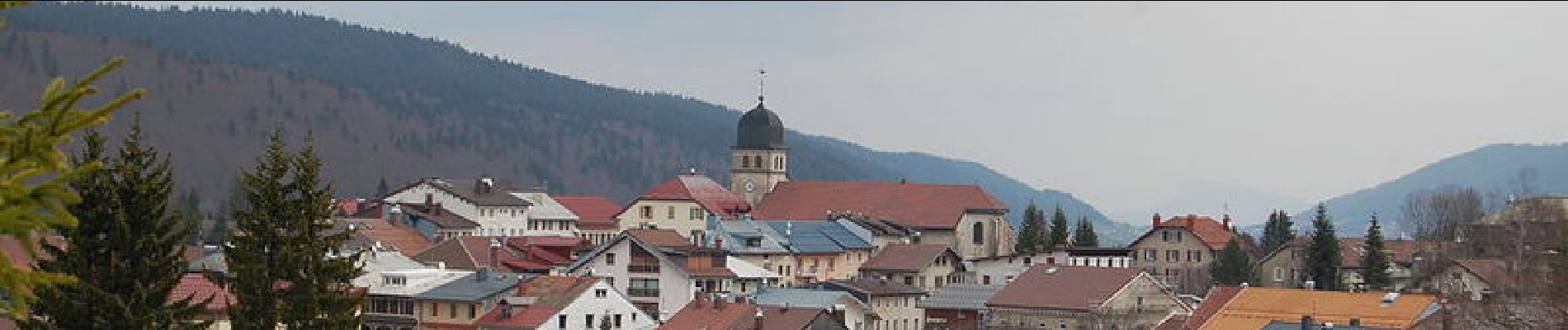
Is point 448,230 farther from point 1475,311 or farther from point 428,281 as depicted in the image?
point 1475,311

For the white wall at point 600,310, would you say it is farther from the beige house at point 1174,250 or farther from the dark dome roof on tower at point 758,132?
the dark dome roof on tower at point 758,132

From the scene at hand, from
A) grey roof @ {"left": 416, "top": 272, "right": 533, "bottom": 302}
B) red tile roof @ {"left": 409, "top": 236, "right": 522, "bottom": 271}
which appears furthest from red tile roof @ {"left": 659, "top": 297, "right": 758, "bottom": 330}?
red tile roof @ {"left": 409, "top": 236, "right": 522, "bottom": 271}

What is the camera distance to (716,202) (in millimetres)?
134500

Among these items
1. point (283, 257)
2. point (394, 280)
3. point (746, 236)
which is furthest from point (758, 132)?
point (283, 257)

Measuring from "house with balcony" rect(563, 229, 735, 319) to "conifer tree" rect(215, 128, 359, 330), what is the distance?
2039 inches

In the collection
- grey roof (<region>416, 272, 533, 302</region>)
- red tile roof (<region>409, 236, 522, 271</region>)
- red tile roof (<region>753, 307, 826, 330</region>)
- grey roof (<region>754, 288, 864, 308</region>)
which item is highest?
red tile roof (<region>409, 236, 522, 271</region>)

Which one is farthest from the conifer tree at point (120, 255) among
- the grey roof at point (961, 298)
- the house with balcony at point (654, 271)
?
the grey roof at point (961, 298)

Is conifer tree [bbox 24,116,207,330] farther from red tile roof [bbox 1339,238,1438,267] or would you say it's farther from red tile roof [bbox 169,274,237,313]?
red tile roof [bbox 1339,238,1438,267]

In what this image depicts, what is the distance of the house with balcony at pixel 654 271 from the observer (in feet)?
290

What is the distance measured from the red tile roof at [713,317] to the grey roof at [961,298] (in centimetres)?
1816

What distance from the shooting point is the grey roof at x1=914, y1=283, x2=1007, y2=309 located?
92.1 m

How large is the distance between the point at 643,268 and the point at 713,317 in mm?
16376

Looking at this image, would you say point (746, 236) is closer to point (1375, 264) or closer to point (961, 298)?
point (961, 298)

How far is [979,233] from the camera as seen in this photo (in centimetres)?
13150
